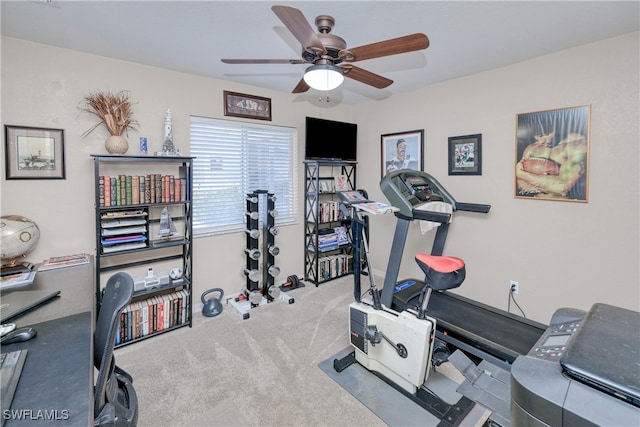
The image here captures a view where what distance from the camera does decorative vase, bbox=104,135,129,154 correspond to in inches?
96.3

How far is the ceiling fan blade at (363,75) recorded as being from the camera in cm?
194

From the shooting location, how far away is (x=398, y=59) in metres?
2.60

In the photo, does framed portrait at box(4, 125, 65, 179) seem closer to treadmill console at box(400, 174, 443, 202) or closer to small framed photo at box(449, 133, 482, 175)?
treadmill console at box(400, 174, 443, 202)

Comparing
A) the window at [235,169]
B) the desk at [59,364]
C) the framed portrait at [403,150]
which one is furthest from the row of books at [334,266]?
the desk at [59,364]

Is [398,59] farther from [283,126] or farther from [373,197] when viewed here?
[373,197]

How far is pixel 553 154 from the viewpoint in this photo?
2.55 meters

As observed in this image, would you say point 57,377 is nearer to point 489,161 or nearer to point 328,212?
point 328,212

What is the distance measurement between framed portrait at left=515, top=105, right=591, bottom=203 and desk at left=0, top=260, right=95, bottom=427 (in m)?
3.22

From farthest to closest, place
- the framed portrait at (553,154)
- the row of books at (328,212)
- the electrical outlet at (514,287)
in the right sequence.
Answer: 1. the row of books at (328,212)
2. the electrical outlet at (514,287)
3. the framed portrait at (553,154)

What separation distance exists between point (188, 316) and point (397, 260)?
6.57 ft

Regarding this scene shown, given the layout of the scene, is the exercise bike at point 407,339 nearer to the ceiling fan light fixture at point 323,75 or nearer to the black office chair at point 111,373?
the ceiling fan light fixture at point 323,75

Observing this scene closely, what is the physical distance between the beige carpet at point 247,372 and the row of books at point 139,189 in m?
1.15

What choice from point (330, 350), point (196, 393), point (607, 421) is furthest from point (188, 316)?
point (607, 421)

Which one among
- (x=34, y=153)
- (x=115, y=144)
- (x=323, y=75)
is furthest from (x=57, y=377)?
(x=34, y=153)
